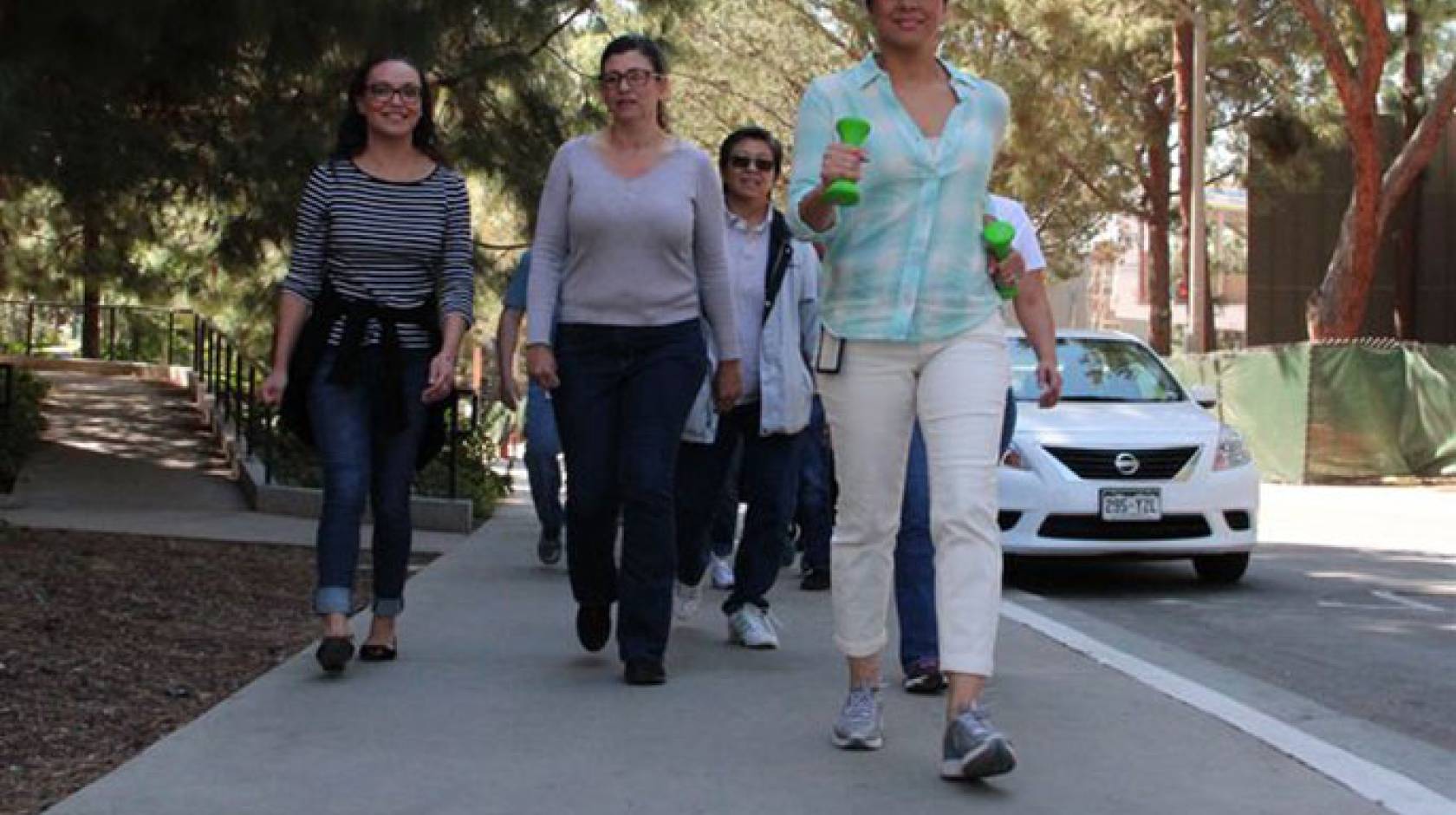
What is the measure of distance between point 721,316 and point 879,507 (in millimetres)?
1376

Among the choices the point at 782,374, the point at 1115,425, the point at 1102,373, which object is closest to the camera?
the point at 782,374

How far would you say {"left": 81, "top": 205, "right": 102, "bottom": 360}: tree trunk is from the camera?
49.1 ft

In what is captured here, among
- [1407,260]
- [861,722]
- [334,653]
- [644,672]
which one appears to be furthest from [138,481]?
[1407,260]

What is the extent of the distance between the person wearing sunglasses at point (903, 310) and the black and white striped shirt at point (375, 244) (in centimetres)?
168

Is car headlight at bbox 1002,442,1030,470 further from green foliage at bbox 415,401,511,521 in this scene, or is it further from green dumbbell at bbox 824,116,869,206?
green dumbbell at bbox 824,116,869,206

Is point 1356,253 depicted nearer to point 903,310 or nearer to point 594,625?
point 594,625

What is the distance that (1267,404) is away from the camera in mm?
25391

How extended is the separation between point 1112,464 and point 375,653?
5.45m

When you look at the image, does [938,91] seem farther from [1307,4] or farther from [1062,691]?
[1307,4]

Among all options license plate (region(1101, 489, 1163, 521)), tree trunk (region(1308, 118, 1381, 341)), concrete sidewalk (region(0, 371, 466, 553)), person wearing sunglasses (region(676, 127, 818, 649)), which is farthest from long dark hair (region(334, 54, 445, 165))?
tree trunk (region(1308, 118, 1381, 341))

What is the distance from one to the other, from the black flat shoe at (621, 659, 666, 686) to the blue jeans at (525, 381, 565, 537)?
3420 mm

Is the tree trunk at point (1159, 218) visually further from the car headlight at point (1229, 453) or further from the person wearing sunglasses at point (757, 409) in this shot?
the person wearing sunglasses at point (757, 409)

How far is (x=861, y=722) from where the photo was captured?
5.06m

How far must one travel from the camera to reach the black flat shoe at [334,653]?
19.8ft
